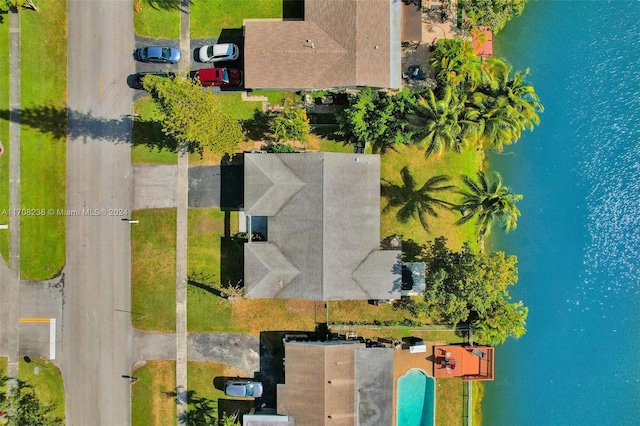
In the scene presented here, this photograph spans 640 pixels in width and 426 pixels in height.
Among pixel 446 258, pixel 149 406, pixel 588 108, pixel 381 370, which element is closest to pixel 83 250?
pixel 149 406

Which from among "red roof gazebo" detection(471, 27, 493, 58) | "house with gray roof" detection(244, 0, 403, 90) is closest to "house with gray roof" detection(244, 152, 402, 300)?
"house with gray roof" detection(244, 0, 403, 90)

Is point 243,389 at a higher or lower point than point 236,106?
lower

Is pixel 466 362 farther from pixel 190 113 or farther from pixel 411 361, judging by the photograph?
pixel 190 113

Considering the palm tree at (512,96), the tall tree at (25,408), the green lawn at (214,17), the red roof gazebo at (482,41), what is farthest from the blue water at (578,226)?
the tall tree at (25,408)

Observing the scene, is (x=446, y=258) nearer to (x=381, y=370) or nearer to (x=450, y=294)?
(x=450, y=294)

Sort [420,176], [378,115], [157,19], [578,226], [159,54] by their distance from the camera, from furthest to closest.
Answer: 1. [578,226]
2. [420,176]
3. [157,19]
4. [159,54]
5. [378,115]

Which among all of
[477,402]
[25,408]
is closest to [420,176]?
[477,402]
